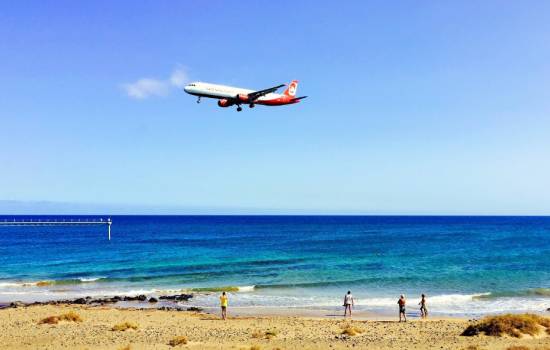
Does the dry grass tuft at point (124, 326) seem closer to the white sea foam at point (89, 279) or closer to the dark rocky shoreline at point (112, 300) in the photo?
the dark rocky shoreline at point (112, 300)

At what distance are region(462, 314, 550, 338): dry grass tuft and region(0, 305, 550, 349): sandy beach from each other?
47cm

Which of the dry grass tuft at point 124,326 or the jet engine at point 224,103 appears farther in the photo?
the jet engine at point 224,103

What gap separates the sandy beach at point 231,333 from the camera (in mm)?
21172

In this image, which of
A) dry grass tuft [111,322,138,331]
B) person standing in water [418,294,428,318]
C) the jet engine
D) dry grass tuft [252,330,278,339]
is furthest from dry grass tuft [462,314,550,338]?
the jet engine

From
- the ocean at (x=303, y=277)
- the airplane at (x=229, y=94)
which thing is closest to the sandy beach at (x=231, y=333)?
the ocean at (x=303, y=277)

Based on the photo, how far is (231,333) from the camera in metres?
24.0

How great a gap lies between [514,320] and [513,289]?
19.0 m

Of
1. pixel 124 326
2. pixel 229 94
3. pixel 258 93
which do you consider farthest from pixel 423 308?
pixel 229 94

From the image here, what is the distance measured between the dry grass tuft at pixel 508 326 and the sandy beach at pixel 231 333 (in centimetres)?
47

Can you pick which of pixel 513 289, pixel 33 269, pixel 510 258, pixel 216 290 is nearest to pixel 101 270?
pixel 33 269

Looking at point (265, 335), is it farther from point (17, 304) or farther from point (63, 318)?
point (17, 304)

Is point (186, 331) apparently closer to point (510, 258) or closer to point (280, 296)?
point (280, 296)

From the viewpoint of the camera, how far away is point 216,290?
40656 mm

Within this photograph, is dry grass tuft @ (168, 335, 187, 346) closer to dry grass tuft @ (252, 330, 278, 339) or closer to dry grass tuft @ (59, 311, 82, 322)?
dry grass tuft @ (252, 330, 278, 339)
